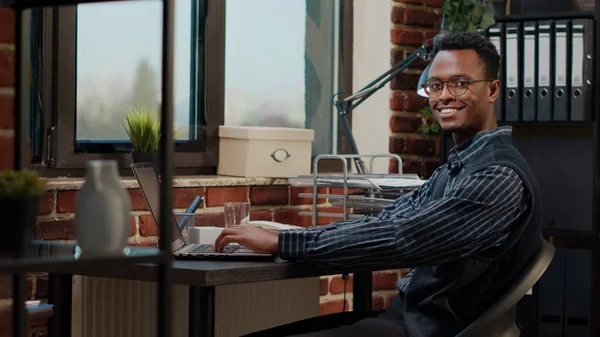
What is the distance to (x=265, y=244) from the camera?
6.66 ft

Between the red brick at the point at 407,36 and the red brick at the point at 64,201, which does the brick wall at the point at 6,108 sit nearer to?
the red brick at the point at 64,201

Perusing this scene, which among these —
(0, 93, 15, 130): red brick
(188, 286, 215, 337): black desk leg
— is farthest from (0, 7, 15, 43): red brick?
(188, 286, 215, 337): black desk leg

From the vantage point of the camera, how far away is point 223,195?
3.07 meters

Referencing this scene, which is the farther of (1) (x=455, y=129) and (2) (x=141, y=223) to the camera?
(2) (x=141, y=223)

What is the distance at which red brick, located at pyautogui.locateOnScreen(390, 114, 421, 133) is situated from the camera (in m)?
3.61

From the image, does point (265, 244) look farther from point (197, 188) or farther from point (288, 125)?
point (288, 125)

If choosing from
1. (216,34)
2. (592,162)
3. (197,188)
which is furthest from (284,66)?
(592,162)

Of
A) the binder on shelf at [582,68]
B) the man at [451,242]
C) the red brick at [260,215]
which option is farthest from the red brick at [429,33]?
the man at [451,242]

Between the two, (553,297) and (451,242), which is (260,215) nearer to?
(553,297)

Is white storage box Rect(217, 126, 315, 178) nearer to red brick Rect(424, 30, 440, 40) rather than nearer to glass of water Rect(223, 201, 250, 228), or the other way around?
glass of water Rect(223, 201, 250, 228)

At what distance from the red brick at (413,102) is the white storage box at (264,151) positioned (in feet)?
1.80

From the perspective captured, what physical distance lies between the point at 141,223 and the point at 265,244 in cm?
89

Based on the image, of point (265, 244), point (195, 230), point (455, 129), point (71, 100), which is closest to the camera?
point (265, 244)

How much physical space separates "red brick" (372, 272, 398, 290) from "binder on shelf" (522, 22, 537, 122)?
0.75 m
